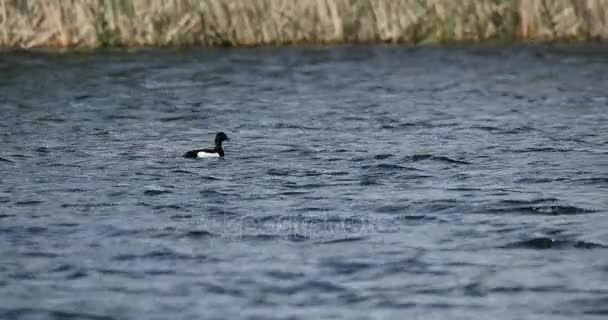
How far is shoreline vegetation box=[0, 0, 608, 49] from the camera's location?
1230 inches

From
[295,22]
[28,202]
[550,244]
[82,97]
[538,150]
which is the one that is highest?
[295,22]

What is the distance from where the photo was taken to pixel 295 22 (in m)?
32.0

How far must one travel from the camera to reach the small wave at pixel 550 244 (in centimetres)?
1334

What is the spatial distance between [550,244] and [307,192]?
3800mm

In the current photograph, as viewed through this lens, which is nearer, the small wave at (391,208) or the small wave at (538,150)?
the small wave at (391,208)

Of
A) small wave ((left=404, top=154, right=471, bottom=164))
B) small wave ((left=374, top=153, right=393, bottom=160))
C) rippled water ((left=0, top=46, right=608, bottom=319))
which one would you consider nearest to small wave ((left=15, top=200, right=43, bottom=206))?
rippled water ((left=0, top=46, right=608, bottom=319))

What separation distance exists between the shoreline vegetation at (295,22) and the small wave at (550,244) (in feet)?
60.8

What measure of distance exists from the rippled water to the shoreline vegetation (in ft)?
3.25

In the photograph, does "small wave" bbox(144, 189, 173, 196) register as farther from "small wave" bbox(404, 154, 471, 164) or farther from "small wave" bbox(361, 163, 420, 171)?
"small wave" bbox(404, 154, 471, 164)

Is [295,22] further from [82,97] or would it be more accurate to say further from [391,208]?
[391,208]

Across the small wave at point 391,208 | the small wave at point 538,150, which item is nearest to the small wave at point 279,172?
the small wave at point 391,208

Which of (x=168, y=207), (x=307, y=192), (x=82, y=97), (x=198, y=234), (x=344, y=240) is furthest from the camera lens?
(x=82, y=97)

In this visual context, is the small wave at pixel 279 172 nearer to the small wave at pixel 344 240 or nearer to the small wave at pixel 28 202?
the small wave at pixel 28 202

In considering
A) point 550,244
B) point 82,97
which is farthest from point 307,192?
point 82,97
